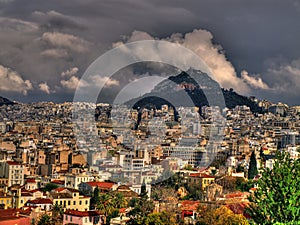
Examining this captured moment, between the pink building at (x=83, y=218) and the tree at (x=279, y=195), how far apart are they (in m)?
6.96

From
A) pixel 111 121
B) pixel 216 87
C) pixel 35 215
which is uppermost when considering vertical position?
pixel 216 87

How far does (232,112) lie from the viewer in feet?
200

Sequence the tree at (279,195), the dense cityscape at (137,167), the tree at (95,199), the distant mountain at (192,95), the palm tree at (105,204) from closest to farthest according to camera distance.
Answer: the tree at (279,195) → the dense cityscape at (137,167) → the palm tree at (105,204) → the tree at (95,199) → the distant mountain at (192,95)

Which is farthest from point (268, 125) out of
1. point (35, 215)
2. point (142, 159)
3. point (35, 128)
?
point (35, 215)

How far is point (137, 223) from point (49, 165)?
1383 centimetres

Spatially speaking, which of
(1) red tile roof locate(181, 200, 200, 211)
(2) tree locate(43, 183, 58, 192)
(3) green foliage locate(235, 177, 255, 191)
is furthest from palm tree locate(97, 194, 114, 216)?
(3) green foliage locate(235, 177, 255, 191)

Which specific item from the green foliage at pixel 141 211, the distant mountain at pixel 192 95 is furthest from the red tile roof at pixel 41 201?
the distant mountain at pixel 192 95

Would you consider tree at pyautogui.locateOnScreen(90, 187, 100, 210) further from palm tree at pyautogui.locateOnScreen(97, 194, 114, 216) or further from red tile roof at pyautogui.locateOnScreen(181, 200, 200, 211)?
red tile roof at pyautogui.locateOnScreen(181, 200, 200, 211)

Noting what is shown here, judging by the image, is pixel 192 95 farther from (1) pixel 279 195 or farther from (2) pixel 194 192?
(1) pixel 279 195

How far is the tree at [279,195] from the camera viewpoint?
6.47 m

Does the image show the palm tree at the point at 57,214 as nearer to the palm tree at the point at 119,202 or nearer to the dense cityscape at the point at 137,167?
the dense cityscape at the point at 137,167

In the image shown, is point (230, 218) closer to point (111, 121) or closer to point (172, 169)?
point (172, 169)

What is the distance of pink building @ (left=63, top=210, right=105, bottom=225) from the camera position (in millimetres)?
13062

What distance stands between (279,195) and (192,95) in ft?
157
